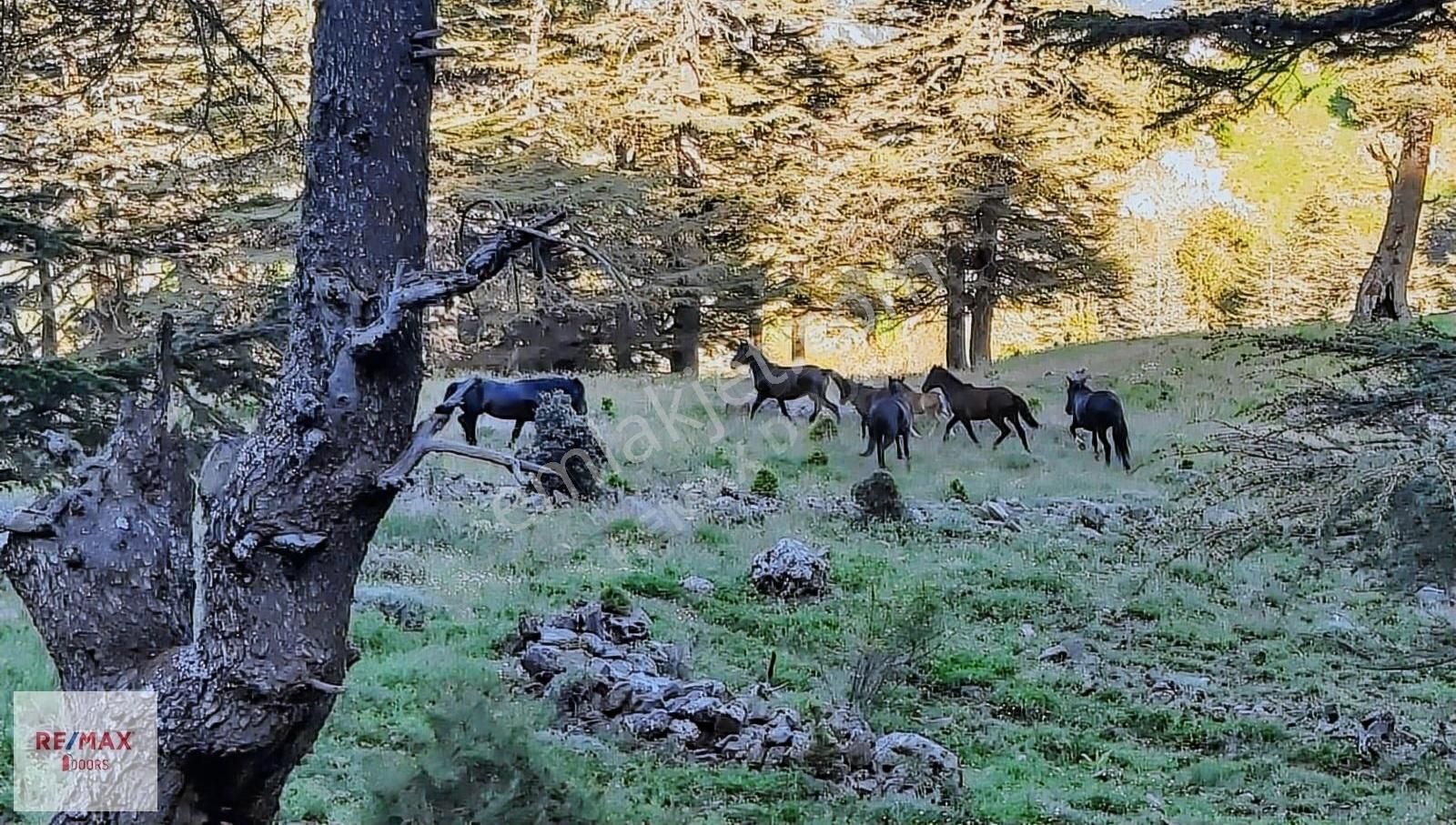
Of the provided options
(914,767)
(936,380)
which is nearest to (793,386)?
(936,380)

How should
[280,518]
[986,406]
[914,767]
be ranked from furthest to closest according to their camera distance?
[986,406] < [914,767] < [280,518]

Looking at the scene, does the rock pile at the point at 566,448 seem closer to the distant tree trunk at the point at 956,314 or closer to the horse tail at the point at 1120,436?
the horse tail at the point at 1120,436

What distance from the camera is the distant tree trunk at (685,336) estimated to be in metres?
20.8

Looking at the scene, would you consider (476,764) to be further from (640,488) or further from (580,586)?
(640,488)

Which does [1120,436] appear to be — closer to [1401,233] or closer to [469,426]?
[469,426]

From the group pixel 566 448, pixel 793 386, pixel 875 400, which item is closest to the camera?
pixel 566 448

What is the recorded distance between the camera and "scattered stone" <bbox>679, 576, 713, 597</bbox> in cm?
756

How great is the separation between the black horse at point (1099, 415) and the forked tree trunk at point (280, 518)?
9668 millimetres

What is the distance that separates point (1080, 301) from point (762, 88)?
7112 millimetres

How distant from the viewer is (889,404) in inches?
461

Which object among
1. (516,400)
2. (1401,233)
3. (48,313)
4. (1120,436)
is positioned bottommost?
(1120,436)

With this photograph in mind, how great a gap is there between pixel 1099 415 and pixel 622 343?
11.4 meters

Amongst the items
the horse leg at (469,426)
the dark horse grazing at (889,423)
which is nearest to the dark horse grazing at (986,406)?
the dark horse grazing at (889,423)

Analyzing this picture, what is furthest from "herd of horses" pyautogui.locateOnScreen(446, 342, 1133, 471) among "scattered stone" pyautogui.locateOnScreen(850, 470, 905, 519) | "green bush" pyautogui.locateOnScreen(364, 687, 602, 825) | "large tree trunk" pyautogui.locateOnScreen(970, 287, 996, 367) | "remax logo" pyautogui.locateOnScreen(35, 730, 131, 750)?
"green bush" pyautogui.locateOnScreen(364, 687, 602, 825)
